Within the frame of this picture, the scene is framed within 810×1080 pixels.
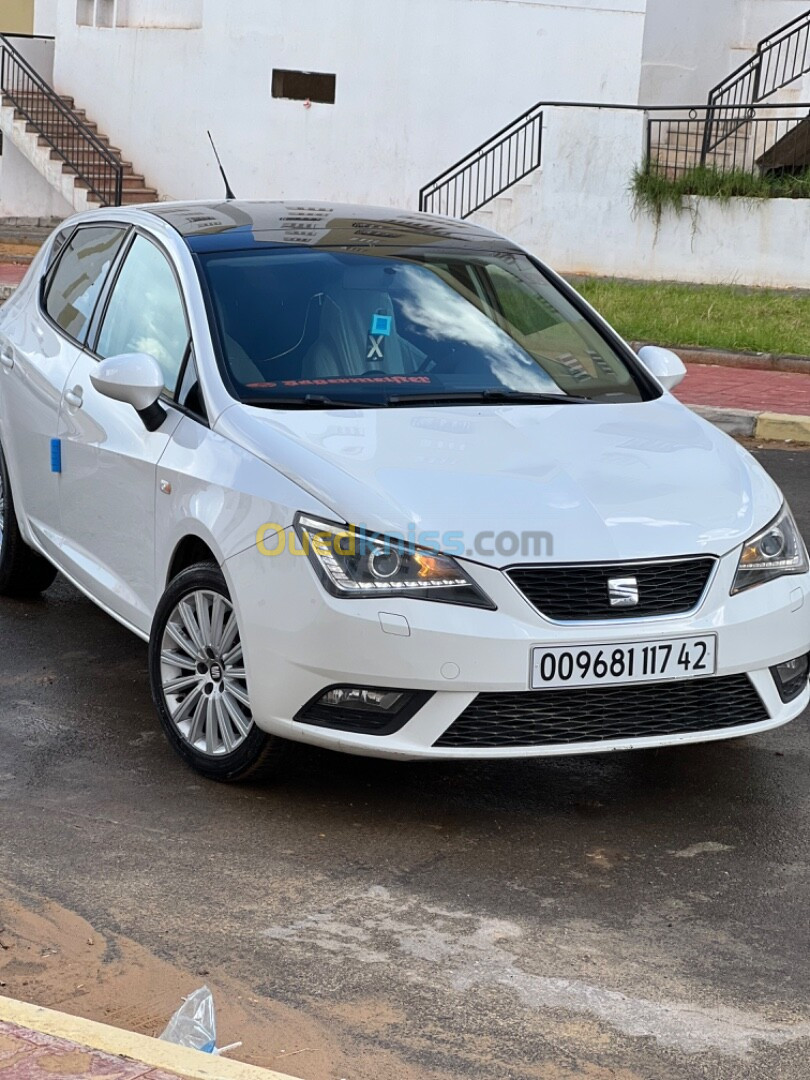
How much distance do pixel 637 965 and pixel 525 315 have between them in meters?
2.78

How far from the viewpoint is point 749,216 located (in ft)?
60.4

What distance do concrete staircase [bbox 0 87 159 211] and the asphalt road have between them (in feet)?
63.0

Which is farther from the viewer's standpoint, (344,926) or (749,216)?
(749,216)

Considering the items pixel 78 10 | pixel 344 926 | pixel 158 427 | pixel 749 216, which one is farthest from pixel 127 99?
pixel 344 926

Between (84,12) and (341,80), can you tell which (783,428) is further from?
(84,12)

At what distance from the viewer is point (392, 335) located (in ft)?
18.4

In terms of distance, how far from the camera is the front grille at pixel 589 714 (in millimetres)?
4434

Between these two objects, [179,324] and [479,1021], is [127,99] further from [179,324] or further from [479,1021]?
[479,1021]

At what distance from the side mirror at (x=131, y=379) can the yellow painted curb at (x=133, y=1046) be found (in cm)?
231

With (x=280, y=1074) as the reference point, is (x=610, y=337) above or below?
above

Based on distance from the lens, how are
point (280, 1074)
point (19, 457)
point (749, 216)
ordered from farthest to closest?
1. point (749, 216)
2. point (19, 457)
3. point (280, 1074)

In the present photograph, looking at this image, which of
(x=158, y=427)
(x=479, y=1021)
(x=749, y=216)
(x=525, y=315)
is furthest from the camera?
(x=749, y=216)

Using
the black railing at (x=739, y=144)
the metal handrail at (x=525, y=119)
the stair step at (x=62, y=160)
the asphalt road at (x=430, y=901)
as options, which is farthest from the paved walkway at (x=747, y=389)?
the stair step at (x=62, y=160)

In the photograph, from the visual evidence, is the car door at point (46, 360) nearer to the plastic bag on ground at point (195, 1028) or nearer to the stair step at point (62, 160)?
the plastic bag on ground at point (195, 1028)
